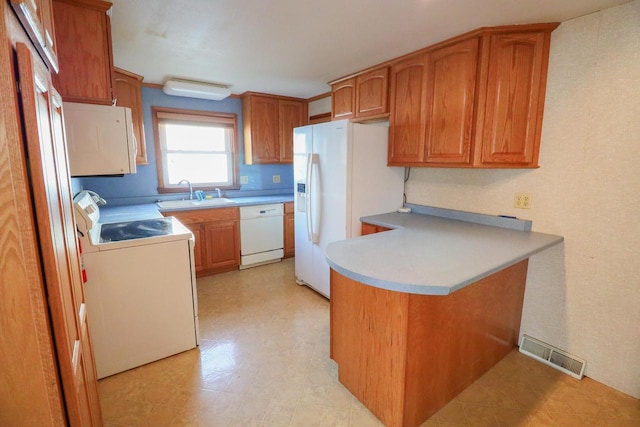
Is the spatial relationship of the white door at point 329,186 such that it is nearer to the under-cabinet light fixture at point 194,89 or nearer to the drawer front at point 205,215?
the drawer front at point 205,215

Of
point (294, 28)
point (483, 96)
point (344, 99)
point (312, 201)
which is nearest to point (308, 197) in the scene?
point (312, 201)

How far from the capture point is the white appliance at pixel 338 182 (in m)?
2.58

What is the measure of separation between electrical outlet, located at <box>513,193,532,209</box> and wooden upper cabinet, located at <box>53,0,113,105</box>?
2825mm

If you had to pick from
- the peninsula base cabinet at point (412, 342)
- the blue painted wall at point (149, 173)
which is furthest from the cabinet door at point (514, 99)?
the blue painted wall at point (149, 173)

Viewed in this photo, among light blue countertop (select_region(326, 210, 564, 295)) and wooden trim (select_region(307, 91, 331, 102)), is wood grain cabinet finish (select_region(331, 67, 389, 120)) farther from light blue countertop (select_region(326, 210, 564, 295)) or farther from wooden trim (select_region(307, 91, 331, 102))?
light blue countertop (select_region(326, 210, 564, 295))

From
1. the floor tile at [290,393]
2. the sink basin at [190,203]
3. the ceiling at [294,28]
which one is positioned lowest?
the floor tile at [290,393]

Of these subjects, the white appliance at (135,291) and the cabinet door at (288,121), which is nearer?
the white appliance at (135,291)

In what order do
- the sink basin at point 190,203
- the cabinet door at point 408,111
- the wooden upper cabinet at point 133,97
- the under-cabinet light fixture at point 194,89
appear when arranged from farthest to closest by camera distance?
the sink basin at point 190,203
the under-cabinet light fixture at point 194,89
the wooden upper cabinet at point 133,97
the cabinet door at point 408,111

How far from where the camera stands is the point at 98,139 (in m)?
1.89

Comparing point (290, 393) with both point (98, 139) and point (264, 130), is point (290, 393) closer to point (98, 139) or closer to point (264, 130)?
point (98, 139)

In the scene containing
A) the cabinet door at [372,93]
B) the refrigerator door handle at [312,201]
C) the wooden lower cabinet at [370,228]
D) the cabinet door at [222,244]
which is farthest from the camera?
the cabinet door at [222,244]

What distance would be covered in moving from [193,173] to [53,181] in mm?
3247

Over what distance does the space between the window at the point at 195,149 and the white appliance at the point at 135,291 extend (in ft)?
5.37

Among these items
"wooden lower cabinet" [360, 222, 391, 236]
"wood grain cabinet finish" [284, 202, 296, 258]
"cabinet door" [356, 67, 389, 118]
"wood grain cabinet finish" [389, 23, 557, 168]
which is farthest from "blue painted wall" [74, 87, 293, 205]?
"wood grain cabinet finish" [389, 23, 557, 168]
